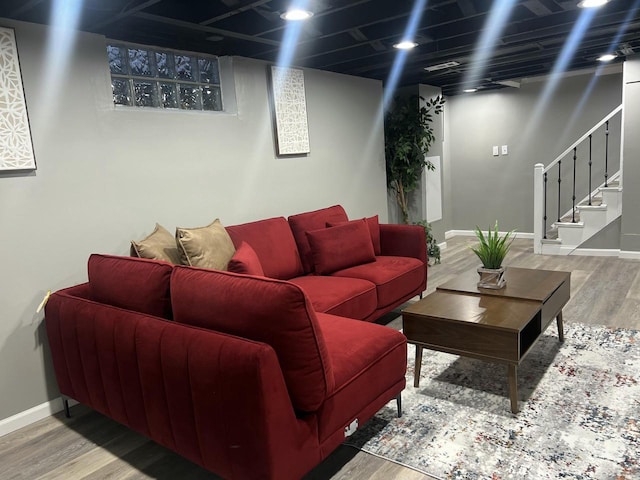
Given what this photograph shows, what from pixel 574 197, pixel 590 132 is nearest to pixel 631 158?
pixel 590 132

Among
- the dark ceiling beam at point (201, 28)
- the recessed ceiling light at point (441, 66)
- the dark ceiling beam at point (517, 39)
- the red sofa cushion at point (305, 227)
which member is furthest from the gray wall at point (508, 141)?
the dark ceiling beam at point (201, 28)

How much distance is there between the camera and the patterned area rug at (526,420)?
6.40 ft

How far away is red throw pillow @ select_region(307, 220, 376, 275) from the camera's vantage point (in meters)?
3.51

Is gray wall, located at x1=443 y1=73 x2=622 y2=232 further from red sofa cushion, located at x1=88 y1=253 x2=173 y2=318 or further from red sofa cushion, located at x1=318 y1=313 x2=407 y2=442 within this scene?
red sofa cushion, located at x1=88 y1=253 x2=173 y2=318

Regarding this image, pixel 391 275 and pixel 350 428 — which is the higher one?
pixel 391 275

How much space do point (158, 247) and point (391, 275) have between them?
164cm

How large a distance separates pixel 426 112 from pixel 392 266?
8.86 feet

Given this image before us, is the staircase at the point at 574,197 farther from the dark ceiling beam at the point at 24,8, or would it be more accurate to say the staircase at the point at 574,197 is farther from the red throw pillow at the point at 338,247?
the dark ceiling beam at the point at 24,8

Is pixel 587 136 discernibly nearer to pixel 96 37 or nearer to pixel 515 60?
pixel 515 60

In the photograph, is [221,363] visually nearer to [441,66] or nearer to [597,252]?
[441,66]

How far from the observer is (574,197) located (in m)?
6.32

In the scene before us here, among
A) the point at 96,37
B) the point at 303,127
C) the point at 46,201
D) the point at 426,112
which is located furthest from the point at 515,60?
the point at 46,201

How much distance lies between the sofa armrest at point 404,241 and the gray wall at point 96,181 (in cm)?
87

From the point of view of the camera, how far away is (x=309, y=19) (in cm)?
301
